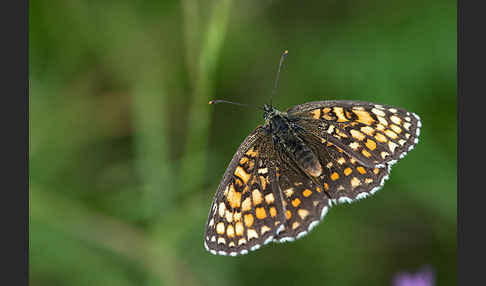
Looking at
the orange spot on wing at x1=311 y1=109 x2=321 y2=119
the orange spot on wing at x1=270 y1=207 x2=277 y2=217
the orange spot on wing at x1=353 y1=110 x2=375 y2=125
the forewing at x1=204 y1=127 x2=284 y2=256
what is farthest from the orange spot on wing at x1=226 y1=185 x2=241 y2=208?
the orange spot on wing at x1=353 y1=110 x2=375 y2=125

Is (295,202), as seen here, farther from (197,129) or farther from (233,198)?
(197,129)

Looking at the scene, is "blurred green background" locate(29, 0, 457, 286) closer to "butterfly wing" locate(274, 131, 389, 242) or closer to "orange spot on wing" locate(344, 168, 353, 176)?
"butterfly wing" locate(274, 131, 389, 242)

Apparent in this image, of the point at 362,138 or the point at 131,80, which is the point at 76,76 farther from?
the point at 362,138

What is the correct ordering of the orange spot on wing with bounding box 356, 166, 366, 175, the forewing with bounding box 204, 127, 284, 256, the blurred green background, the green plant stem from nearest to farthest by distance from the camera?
1. the forewing with bounding box 204, 127, 284, 256
2. the orange spot on wing with bounding box 356, 166, 366, 175
3. the green plant stem
4. the blurred green background

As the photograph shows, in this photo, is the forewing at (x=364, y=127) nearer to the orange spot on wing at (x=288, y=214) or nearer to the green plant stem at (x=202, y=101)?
the orange spot on wing at (x=288, y=214)

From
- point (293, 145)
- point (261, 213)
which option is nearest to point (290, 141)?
point (293, 145)

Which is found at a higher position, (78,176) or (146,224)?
(78,176)

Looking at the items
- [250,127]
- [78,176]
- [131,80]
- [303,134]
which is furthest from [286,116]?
[78,176]
